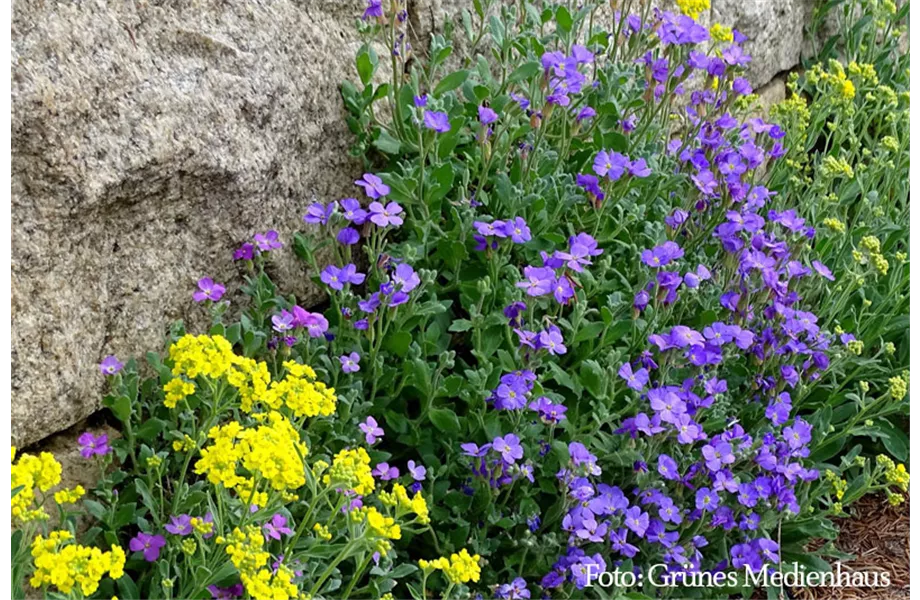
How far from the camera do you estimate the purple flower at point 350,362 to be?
247cm

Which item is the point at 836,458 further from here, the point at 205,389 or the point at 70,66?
the point at 70,66

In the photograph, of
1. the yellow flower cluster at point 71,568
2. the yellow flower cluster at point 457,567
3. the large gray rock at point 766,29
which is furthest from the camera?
the large gray rock at point 766,29

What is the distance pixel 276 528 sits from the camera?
7.05 feet

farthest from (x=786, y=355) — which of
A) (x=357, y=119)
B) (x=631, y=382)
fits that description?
(x=357, y=119)

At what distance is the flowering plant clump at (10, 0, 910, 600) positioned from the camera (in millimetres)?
2230

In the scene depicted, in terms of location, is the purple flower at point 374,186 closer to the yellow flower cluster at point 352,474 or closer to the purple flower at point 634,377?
the purple flower at point 634,377

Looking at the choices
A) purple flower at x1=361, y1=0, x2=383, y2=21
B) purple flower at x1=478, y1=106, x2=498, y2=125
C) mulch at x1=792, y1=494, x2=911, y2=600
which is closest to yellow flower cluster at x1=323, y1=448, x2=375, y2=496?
purple flower at x1=478, y1=106, x2=498, y2=125

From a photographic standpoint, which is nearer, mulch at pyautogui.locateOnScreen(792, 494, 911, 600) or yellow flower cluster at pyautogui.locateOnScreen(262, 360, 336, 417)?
yellow flower cluster at pyautogui.locateOnScreen(262, 360, 336, 417)

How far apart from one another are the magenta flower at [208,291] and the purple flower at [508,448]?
764 mm

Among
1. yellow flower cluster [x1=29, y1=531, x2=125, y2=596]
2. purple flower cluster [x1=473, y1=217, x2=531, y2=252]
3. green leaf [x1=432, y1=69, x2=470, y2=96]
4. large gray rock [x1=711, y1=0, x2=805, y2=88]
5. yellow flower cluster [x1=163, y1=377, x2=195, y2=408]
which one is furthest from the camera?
large gray rock [x1=711, y1=0, x2=805, y2=88]

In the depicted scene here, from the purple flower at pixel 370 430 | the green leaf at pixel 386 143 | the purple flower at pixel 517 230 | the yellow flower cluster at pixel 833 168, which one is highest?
the yellow flower cluster at pixel 833 168

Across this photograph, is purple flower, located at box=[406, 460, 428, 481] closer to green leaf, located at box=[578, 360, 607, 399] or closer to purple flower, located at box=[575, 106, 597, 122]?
green leaf, located at box=[578, 360, 607, 399]

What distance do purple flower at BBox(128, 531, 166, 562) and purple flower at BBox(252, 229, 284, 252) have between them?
0.77 meters

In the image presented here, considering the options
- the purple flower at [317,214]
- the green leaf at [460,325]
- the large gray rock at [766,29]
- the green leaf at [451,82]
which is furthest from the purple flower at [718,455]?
the large gray rock at [766,29]
